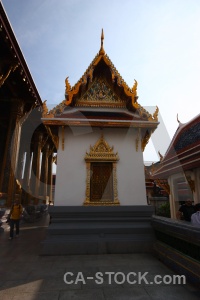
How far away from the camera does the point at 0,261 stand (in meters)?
4.66

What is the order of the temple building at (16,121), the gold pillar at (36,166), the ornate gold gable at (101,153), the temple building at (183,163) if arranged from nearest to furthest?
1. the ornate gold gable at (101,153)
2. the temple building at (183,163)
3. the temple building at (16,121)
4. the gold pillar at (36,166)

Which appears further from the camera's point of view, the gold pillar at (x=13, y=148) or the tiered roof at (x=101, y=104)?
the gold pillar at (x=13, y=148)

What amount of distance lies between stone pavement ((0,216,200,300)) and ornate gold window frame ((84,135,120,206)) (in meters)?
1.47

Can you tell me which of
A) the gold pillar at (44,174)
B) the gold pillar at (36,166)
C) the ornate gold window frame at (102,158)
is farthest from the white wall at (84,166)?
the gold pillar at (44,174)

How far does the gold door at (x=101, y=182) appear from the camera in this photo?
20.0ft

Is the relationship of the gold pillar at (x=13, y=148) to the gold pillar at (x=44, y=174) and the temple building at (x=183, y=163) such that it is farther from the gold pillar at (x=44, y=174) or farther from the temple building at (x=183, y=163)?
the gold pillar at (x=44, y=174)

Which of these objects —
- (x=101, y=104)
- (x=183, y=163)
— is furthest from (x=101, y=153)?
(x=183, y=163)

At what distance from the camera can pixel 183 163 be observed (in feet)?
23.5

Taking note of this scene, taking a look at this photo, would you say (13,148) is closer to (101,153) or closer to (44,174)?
(101,153)

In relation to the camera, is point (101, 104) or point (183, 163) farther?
point (183, 163)

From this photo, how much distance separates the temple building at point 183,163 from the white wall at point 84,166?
6.34 ft

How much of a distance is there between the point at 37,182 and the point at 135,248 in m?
16.2

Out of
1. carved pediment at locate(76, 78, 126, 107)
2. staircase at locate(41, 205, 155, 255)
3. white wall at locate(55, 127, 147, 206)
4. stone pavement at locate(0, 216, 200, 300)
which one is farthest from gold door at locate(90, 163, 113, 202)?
carved pediment at locate(76, 78, 126, 107)

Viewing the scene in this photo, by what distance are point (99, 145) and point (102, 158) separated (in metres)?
0.50
